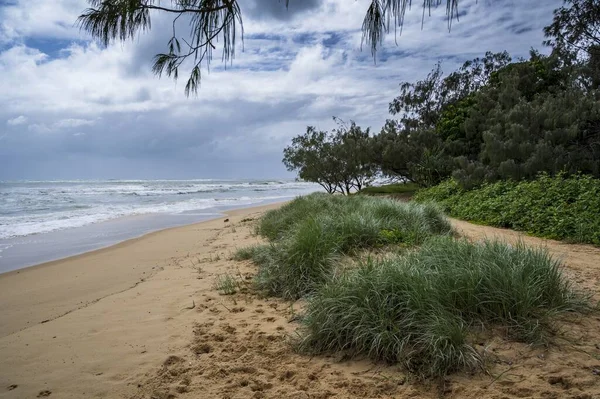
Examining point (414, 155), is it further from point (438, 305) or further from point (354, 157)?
point (438, 305)

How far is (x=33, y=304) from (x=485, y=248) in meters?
5.80

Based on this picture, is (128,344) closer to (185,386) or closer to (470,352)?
(185,386)

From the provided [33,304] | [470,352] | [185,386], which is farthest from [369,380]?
[33,304]

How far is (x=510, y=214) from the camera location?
32.4ft

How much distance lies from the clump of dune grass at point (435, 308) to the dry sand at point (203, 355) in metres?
0.14

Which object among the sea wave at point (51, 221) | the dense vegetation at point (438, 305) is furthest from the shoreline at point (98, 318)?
the sea wave at point (51, 221)

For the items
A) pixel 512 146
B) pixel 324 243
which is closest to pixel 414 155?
pixel 512 146

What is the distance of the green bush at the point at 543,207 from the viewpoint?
7.92 metres

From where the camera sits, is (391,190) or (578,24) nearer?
(578,24)

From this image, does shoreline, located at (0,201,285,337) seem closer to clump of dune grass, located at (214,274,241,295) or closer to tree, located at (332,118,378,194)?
clump of dune grass, located at (214,274,241,295)

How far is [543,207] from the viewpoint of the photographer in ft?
30.7

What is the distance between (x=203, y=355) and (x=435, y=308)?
6.38 feet

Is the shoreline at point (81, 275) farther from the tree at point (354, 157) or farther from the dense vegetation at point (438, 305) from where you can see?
the tree at point (354, 157)

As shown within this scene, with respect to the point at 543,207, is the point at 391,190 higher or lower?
higher
